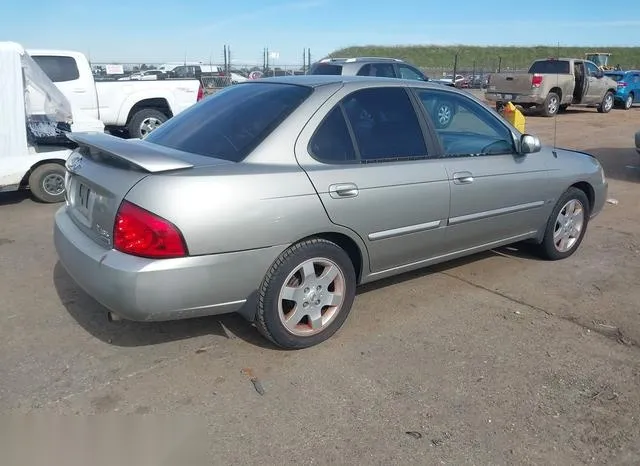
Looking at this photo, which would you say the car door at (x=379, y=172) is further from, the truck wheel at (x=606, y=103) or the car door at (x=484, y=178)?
the truck wheel at (x=606, y=103)

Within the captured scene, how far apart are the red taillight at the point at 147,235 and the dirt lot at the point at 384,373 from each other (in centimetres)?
76

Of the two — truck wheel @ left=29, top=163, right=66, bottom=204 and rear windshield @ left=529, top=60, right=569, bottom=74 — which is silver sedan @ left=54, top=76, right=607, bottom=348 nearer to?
truck wheel @ left=29, top=163, right=66, bottom=204

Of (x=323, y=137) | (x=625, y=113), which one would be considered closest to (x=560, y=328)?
(x=323, y=137)

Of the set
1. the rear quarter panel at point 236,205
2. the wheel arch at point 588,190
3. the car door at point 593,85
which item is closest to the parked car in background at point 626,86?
the car door at point 593,85

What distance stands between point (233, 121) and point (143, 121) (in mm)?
8345

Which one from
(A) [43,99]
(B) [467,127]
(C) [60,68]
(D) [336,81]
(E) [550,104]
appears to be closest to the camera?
(D) [336,81]

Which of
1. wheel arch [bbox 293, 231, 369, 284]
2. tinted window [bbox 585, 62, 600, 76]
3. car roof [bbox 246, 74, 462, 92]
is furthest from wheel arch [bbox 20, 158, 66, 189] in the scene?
tinted window [bbox 585, 62, 600, 76]

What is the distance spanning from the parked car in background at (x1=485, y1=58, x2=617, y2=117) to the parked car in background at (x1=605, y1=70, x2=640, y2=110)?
2511 millimetres

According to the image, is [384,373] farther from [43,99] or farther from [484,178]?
[43,99]

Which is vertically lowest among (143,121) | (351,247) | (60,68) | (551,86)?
(351,247)

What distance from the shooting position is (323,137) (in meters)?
3.42

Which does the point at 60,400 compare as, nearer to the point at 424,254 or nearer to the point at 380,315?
the point at 380,315

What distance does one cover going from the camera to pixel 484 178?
4.16 meters

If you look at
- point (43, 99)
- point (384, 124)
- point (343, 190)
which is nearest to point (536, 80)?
point (43, 99)
